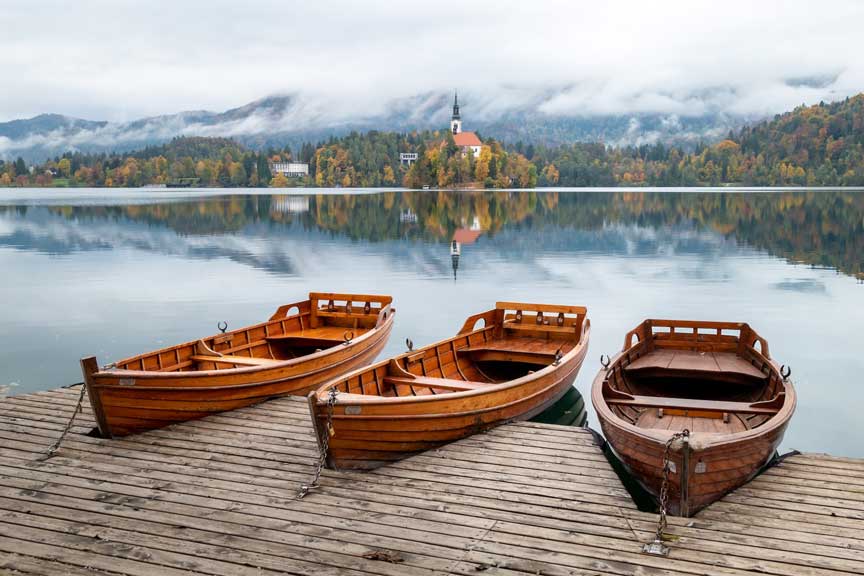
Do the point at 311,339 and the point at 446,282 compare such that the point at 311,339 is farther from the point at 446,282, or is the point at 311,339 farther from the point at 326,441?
the point at 446,282

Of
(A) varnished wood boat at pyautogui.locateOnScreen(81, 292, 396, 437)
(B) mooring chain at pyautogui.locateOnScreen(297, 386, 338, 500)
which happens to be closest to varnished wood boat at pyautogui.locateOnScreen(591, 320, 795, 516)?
(B) mooring chain at pyautogui.locateOnScreen(297, 386, 338, 500)

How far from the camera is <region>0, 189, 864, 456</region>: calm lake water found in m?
20.0

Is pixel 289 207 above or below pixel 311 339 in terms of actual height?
below

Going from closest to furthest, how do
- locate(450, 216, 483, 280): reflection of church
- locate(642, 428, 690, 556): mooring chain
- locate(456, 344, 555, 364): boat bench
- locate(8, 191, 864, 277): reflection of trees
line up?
1. locate(642, 428, 690, 556): mooring chain
2. locate(456, 344, 555, 364): boat bench
3. locate(450, 216, 483, 280): reflection of church
4. locate(8, 191, 864, 277): reflection of trees

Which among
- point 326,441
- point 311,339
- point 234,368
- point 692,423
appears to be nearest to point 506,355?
point 311,339

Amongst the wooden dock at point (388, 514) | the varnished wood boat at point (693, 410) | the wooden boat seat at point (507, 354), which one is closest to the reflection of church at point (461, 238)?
the wooden boat seat at point (507, 354)

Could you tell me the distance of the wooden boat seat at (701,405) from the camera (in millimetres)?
10141

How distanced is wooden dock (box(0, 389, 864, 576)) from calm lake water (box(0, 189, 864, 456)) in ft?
17.8

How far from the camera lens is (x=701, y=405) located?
34.2 ft

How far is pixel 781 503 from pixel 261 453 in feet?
21.9

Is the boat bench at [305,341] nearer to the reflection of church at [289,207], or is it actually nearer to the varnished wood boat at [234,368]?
the varnished wood boat at [234,368]

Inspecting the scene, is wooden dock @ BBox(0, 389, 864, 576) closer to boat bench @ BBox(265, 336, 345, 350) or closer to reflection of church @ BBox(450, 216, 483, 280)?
boat bench @ BBox(265, 336, 345, 350)

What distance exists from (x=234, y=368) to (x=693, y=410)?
7.20 m

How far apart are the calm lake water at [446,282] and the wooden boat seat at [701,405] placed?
4152mm
